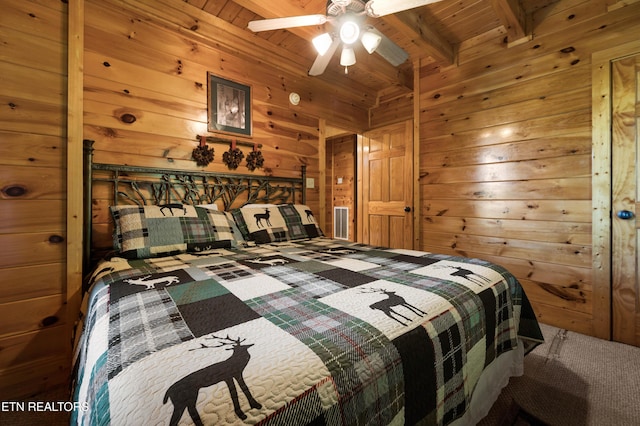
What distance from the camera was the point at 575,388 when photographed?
1.53 m

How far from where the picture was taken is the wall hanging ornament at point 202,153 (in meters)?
2.28

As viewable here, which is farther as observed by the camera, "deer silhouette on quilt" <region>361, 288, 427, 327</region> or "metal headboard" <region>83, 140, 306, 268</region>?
"metal headboard" <region>83, 140, 306, 268</region>

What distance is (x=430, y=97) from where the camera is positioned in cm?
307

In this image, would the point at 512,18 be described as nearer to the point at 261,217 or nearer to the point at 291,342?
the point at 261,217

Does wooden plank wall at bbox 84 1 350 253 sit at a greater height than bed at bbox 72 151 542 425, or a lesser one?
greater

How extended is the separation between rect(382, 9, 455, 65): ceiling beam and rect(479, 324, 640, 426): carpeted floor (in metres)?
2.67

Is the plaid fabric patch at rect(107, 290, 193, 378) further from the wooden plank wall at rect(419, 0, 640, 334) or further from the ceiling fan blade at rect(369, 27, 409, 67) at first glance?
the wooden plank wall at rect(419, 0, 640, 334)

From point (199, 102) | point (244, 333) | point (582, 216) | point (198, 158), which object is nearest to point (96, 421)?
point (244, 333)

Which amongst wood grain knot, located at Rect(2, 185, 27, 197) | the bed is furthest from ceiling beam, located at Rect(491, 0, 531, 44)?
wood grain knot, located at Rect(2, 185, 27, 197)

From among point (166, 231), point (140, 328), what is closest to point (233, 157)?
point (166, 231)

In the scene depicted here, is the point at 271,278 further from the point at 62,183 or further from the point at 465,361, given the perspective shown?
the point at 62,183

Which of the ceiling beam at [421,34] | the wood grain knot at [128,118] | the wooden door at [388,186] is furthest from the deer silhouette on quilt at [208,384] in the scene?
the wooden door at [388,186]

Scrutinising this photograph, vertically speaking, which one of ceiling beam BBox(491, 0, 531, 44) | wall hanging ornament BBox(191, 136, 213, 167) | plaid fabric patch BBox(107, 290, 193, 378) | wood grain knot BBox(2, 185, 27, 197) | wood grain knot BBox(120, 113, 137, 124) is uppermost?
ceiling beam BBox(491, 0, 531, 44)

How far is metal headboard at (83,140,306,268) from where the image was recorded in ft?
5.82
